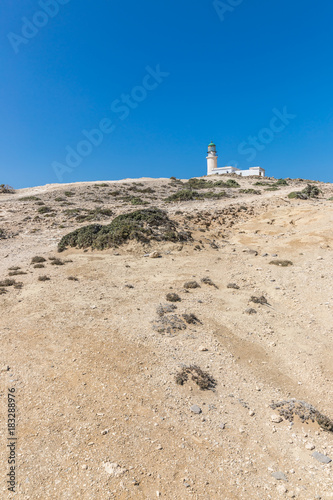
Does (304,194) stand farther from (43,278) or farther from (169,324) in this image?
(43,278)

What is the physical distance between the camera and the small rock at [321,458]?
4445 millimetres

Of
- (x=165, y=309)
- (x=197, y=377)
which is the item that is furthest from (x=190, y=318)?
(x=197, y=377)

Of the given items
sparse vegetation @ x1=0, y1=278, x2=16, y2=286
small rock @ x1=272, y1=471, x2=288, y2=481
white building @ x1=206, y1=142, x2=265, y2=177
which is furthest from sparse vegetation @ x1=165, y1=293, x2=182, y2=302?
white building @ x1=206, y1=142, x2=265, y2=177

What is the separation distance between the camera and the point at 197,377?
20.5 ft

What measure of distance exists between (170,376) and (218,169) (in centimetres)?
7750

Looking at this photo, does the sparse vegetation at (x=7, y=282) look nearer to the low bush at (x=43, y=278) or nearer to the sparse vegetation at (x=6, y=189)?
the low bush at (x=43, y=278)

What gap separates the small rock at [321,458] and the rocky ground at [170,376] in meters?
0.03

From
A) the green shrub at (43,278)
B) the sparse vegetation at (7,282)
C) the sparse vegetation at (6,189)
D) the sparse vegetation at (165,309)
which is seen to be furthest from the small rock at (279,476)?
the sparse vegetation at (6,189)

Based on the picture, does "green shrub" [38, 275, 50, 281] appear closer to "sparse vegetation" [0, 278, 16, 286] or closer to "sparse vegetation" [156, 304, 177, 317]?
"sparse vegetation" [0, 278, 16, 286]

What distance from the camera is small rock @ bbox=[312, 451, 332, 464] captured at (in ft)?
14.6

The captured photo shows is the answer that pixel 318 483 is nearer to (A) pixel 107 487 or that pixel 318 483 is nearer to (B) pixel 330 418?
(B) pixel 330 418

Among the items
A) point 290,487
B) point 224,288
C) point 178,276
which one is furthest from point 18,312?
point 290,487

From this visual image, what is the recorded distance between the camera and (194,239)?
60.1 feet

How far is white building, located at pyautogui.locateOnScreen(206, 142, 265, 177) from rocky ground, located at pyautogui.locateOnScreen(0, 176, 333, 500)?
206 feet
